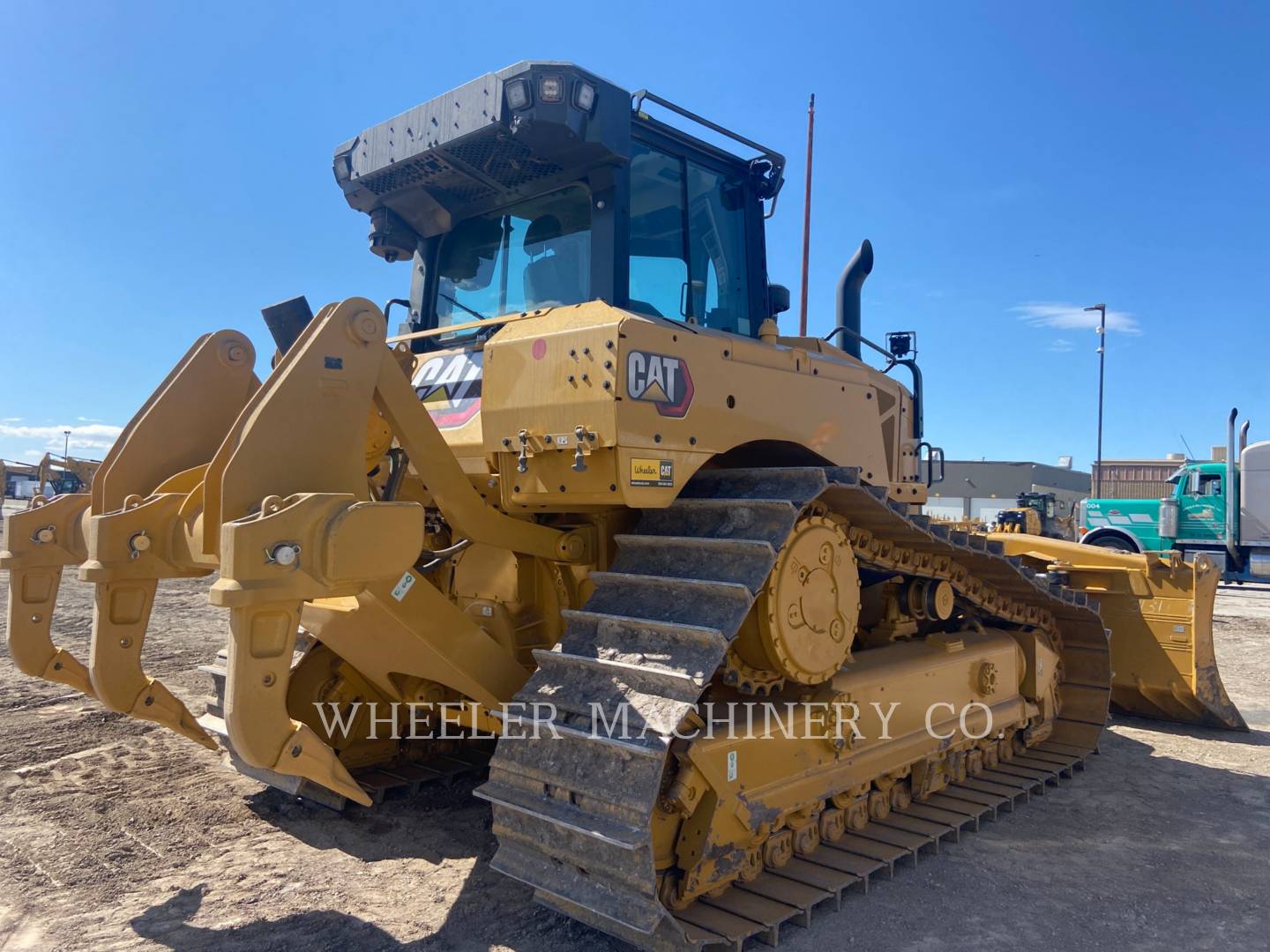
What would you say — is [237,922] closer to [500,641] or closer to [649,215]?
[500,641]

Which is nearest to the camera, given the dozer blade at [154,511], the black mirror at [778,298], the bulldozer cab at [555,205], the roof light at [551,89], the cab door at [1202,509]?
the dozer blade at [154,511]

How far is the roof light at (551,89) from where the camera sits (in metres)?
4.14

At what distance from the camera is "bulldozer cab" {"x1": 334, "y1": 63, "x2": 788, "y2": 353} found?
4316 mm

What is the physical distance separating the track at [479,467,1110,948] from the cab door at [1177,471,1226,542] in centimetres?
1927

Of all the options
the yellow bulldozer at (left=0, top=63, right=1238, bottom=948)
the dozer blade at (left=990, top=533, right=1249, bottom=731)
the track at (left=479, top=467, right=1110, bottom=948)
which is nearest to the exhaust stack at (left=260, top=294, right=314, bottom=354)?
the yellow bulldozer at (left=0, top=63, right=1238, bottom=948)

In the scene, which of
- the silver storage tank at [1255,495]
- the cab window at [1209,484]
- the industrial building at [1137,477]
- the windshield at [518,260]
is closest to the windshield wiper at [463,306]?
the windshield at [518,260]

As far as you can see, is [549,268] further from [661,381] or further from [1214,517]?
[1214,517]

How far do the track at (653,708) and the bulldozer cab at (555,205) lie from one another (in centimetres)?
122

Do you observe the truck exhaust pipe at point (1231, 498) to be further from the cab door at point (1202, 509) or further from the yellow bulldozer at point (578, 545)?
the yellow bulldozer at point (578, 545)

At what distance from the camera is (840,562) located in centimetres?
421

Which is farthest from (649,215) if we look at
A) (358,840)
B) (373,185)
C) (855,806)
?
(358,840)

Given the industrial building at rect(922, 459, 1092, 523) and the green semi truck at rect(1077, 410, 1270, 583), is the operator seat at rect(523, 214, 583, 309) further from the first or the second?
the industrial building at rect(922, 459, 1092, 523)

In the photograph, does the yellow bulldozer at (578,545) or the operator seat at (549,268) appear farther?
the operator seat at (549,268)

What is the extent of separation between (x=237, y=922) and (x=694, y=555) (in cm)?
229
